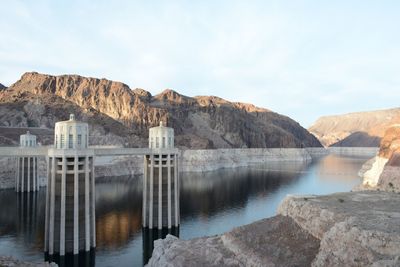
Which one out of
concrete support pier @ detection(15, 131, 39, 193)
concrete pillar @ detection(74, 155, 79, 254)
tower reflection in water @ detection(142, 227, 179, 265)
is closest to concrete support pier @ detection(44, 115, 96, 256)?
concrete pillar @ detection(74, 155, 79, 254)

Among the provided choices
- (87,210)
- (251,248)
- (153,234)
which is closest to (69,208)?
(87,210)

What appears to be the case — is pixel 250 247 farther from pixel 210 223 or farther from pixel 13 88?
pixel 13 88

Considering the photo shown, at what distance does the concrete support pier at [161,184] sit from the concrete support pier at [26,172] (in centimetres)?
4300

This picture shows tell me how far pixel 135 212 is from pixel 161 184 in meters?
14.7

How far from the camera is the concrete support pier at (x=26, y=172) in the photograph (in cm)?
8306

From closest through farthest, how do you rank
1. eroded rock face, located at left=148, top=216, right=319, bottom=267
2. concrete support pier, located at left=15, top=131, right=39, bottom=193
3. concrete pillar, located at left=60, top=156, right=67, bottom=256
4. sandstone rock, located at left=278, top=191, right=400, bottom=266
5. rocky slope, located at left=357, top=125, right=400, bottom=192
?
sandstone rock, located at left=278, top=191, right=400, bottom=266, eroded rock face, located at left=148, top=216, right=319, bottom=267, concrete pillar, located at left=60, top=156, right=67, bottom=256, rocky slope, located at left=357, top=125, right=400, bottom=192, concrete support pier, located at left=15, top=131, right=39, bottom=193

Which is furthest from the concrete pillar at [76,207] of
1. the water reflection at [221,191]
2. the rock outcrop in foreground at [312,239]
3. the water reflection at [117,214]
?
the water reflection at [221,191]

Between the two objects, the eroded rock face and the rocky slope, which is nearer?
the eroded rock face

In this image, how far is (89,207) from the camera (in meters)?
41.0

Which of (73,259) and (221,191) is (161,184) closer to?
(73,259)

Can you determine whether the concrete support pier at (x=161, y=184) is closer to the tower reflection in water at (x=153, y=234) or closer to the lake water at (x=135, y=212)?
the tower reflection in water at (x=153, y=234)

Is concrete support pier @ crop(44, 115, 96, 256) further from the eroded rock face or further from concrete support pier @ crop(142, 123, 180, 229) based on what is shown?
concrete support pier @ crop(142, 123, 180, 229)

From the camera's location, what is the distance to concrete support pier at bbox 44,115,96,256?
3897 centimetres

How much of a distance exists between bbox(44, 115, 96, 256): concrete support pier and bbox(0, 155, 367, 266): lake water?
2490 mm
